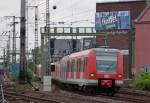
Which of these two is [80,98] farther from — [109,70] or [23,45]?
[23,45]

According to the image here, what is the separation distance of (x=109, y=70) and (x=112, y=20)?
63.4m

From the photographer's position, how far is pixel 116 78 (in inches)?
1278

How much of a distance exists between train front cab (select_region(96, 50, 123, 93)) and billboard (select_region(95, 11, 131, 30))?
195ft

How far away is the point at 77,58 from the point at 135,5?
64798 millimetres

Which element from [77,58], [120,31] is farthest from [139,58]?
[77,58]

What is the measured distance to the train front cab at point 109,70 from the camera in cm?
3216

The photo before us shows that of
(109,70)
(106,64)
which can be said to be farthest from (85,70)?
(109,70)

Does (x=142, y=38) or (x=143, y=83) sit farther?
(x=142, y=38)

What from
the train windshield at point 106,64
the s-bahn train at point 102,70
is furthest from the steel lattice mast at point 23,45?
the train windshield at point 106,64

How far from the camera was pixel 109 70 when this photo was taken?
106ft

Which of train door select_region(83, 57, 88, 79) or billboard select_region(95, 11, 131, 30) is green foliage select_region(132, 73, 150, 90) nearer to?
train door select_region(83, 57, 88, 79)

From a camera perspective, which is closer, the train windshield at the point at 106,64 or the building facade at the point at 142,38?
the train windshield at the point at 106,64

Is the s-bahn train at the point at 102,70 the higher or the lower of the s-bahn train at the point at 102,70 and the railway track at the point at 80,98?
the higher

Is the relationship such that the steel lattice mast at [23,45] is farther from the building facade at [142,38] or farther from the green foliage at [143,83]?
the building facade at [142,38]
